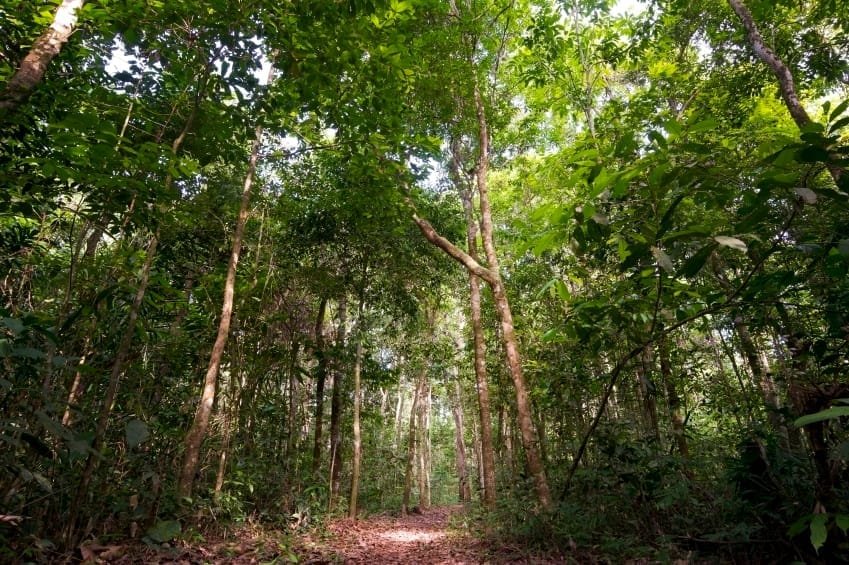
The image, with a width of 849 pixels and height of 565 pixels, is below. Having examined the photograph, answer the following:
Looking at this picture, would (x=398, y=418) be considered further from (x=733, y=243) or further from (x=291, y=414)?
(x=733, y=243)

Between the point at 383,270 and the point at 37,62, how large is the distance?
8503 mm

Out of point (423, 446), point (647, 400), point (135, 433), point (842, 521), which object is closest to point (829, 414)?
point (842, 521)

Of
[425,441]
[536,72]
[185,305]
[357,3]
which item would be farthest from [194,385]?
[425,441]

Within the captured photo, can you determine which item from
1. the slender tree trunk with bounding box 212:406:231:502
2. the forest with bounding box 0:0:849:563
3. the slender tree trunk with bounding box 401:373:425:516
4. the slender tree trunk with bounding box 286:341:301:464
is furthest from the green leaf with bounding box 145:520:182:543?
the slender tree trunk with bounding box 401:373:425:516

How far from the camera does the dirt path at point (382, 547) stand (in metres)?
6.22

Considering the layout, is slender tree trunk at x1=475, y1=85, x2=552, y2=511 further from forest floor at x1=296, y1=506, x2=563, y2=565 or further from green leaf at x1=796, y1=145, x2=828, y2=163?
green leaf at x1=796, y1=145, x2=828, y2=163

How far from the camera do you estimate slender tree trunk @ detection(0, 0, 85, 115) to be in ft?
8.13

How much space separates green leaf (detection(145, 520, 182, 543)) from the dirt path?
186 cm

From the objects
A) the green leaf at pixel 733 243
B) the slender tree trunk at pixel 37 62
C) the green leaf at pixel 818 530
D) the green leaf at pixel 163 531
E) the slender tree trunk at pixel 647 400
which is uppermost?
the slender tree trunk at pixel 37 62

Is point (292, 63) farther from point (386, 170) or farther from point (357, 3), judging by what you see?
point (386, 170)

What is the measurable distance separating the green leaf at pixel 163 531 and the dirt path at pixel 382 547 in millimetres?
1857

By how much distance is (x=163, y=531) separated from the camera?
4520mm

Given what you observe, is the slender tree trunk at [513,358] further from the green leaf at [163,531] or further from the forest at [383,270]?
the green leaf at [163,531]

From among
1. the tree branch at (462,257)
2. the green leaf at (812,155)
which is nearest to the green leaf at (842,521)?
the green leaf at (812,155)
